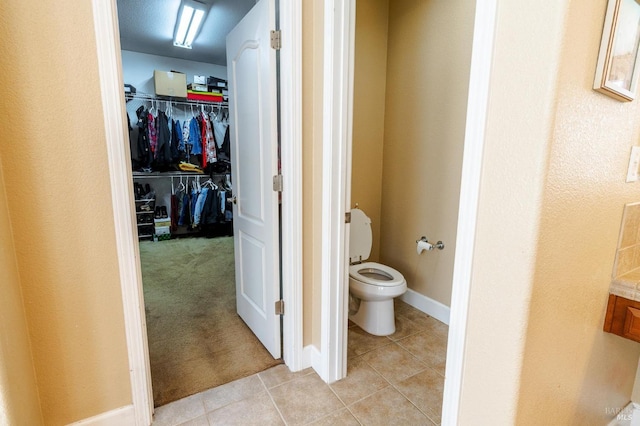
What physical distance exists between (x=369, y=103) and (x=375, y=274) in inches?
53.7

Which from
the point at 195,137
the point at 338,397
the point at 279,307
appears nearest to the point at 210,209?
the point at 195,137

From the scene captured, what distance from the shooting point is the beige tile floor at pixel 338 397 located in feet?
4.74

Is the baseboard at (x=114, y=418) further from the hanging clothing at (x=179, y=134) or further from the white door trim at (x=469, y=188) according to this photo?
the hanging clothing at (x=179, y=134)

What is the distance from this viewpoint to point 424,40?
7.46 feet

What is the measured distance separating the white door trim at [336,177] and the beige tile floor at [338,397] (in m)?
0.13

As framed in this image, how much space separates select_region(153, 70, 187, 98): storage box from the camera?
14.0ft

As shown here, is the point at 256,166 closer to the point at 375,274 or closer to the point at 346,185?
the point at 346,185

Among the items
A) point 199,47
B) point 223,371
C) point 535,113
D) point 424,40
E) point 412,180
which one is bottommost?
point 223,371

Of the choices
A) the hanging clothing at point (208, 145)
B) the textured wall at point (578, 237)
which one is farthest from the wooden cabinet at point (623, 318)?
the hanging clothing at point (208, 145)

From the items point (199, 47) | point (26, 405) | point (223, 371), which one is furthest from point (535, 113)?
point (199, 47)

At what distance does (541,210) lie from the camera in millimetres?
749

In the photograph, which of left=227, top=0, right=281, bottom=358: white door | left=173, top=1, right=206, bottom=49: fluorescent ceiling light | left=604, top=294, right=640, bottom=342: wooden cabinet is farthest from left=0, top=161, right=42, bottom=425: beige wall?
left=173, top=1, right=206, bottom=49: fluorescent ceiling light

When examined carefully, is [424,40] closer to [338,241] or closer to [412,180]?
[412,180]

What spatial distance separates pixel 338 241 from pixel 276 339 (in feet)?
2.41
